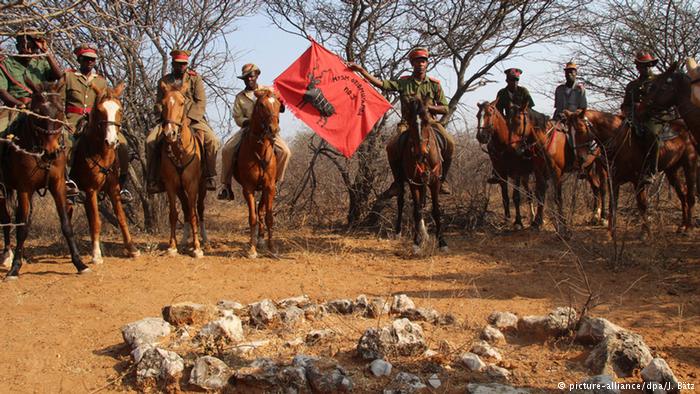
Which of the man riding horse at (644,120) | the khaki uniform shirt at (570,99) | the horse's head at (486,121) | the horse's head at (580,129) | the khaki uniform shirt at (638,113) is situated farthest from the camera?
the khaki uniform shirt at (570,99)

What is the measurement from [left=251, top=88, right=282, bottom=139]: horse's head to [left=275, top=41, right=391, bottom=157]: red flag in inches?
26.2

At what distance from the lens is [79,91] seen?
344 inches

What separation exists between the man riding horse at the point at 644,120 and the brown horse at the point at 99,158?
7247mm

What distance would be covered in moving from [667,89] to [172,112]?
6579 mm

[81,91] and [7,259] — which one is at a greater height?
[81,91]

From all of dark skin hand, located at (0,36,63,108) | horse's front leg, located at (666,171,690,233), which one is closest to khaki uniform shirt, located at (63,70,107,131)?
dark skin hand, located at (0,36,63,108)

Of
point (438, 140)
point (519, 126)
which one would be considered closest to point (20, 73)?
point (438, 140)

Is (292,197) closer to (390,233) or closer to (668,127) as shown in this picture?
(390,233)

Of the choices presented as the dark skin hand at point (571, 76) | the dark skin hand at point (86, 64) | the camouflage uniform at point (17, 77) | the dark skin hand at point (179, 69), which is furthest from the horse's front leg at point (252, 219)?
the dark skin hand at point (571, 76)

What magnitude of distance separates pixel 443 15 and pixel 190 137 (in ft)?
17.4

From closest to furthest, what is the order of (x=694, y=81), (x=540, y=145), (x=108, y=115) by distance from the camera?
(x=694, y=81)
(x=108, y=115)
(x=540, y=145)

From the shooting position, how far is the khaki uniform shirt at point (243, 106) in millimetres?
9219

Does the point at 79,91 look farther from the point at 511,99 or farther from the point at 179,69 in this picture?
the point at 511,99

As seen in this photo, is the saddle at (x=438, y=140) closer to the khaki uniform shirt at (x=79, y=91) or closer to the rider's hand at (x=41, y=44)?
the khaki uniform shirt at (x=79, y=91)
